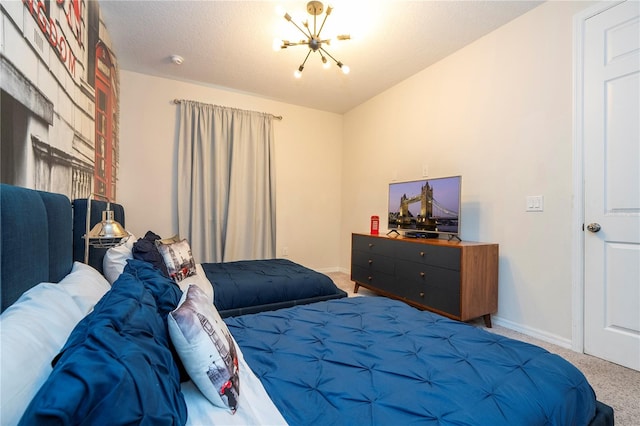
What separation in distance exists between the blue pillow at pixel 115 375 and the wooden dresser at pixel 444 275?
2337 mm

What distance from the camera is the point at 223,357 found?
33.9 inches

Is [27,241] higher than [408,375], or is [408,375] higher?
[27,241]

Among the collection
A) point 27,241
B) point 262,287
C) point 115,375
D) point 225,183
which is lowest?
point 262,287

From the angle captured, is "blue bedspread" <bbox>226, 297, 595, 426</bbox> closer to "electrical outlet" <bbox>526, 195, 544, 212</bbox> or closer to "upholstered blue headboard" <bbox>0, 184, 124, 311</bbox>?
"upholstered blue headboard" <bbox>0, 184, 124, 311</bbox>

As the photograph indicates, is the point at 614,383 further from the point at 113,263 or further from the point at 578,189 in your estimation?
the point at 113,263

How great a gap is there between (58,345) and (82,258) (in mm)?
1051

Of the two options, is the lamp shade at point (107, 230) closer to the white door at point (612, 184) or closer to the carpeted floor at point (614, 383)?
the carpeted floor at point (614, 383)

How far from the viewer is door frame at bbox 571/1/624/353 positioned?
219 cm

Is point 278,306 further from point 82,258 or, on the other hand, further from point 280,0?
point 280,0

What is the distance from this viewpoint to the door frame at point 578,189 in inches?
86.2

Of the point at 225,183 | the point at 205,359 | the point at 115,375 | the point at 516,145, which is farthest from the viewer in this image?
the point at 225,183

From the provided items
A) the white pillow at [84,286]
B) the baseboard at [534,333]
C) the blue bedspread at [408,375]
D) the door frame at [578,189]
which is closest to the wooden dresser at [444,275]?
the baseboard at [534,333]

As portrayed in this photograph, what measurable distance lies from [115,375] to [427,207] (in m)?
3.02

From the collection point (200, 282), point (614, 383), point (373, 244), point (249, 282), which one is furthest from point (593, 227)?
point (200, 282)
